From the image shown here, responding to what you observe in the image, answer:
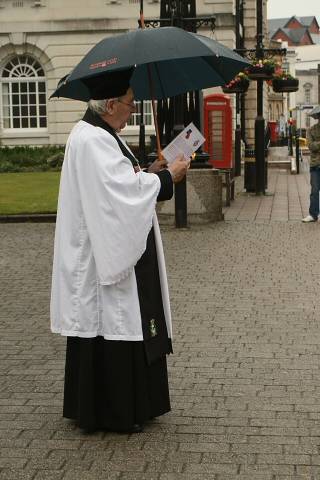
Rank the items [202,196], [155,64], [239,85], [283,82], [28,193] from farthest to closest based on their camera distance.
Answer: [239,85]
[283,82]
[28,193]
[202,196]
[155,64]

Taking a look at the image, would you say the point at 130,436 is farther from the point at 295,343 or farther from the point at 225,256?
the point at 225,256

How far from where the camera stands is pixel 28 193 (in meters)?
22.2

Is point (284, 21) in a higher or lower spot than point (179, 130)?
higher

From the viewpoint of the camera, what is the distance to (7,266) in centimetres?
1223

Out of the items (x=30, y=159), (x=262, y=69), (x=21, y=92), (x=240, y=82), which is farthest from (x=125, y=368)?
(x=21, y=92)

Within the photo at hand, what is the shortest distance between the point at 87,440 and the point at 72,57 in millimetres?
33990

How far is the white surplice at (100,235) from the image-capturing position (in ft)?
16.7

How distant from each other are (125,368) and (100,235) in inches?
27.7

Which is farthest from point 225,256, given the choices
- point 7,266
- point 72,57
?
point 72,57

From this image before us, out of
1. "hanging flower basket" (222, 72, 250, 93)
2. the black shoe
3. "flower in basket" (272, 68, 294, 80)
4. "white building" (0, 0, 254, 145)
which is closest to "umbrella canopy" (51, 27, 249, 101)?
the black shoe

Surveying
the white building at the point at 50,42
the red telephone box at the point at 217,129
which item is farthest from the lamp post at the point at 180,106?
the white building at the point at 50,42

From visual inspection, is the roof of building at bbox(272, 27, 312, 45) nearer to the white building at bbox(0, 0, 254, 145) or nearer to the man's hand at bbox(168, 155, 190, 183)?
the white building at bbox(0, 0, 254, 145)

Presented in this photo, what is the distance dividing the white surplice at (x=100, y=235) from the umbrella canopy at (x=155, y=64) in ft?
1.04

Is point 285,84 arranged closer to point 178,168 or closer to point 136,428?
point 178,168
